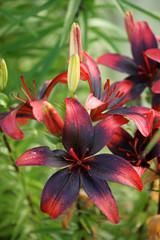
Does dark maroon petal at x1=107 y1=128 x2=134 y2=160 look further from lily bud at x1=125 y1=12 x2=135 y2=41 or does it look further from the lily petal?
lily bud at x1=125 y1=12 x2=135 y2=41

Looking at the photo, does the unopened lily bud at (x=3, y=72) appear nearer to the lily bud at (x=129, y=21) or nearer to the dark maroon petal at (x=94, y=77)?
the dark maroon petal at (x=94, y=77)

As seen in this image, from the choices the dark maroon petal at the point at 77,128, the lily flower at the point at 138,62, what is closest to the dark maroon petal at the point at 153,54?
the lily flower at the point at 138,62

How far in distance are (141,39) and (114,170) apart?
0.94 ft

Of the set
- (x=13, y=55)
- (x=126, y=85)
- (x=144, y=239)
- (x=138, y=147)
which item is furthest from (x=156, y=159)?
(x=13, y=55)

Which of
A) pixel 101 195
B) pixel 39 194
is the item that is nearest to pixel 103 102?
pixel 101 195

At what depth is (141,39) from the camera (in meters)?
0.60

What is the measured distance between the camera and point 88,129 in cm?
45

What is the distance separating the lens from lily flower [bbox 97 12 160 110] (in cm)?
60

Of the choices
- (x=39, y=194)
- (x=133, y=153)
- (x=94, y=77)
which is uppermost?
(x=94, y=77)

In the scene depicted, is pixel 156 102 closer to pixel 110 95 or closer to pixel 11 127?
pixel 110 95

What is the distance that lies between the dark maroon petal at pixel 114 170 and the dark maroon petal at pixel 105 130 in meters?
0.02

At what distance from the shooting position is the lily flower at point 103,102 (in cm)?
45

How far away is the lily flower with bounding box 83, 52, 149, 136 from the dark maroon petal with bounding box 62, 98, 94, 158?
17 millimetres

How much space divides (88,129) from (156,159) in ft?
0.43
